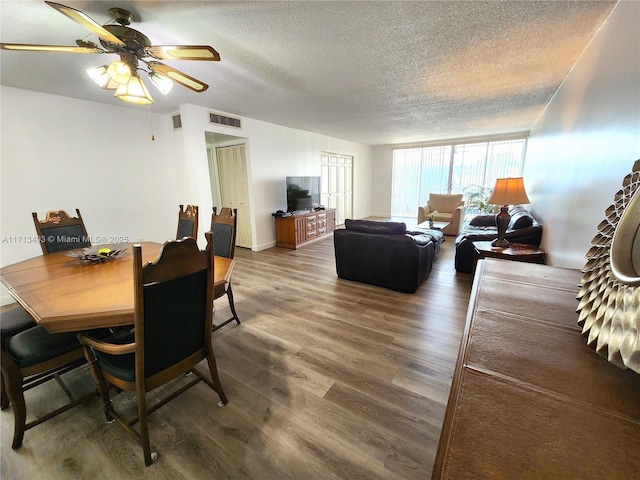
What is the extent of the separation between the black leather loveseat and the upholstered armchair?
3.05 m

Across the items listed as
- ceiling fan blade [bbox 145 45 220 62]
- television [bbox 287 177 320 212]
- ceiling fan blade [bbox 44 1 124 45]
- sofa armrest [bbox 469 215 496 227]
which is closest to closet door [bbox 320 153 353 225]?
television [bbox 287 177 320 212]

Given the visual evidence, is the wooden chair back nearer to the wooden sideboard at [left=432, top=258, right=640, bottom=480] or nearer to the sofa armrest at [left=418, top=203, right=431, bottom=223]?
the wooden sideboard at [left=432, top=258, right=640, bottom=480]

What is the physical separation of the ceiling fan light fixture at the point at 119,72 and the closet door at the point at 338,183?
204 inches

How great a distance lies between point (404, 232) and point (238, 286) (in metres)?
2.24

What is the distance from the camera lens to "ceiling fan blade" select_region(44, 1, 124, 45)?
1.28m

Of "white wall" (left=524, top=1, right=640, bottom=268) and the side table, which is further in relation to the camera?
the side table

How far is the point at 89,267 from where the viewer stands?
1941 millimetres

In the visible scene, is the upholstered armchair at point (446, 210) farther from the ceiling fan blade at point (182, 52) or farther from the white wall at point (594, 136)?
the ceiling fan blade at point (182, 52)

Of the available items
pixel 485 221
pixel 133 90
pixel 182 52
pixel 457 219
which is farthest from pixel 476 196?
pixel 133 90

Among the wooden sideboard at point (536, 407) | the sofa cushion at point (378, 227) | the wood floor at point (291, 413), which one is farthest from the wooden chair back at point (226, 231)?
the wooden sideboard at point (536, 407)

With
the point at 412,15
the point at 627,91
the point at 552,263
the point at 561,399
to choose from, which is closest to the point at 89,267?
the point at 561,399

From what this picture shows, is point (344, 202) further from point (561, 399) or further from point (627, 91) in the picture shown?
point (561, 399)

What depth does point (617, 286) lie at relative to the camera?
0.74m

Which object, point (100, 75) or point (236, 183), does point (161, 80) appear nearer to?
point (100, 75)
